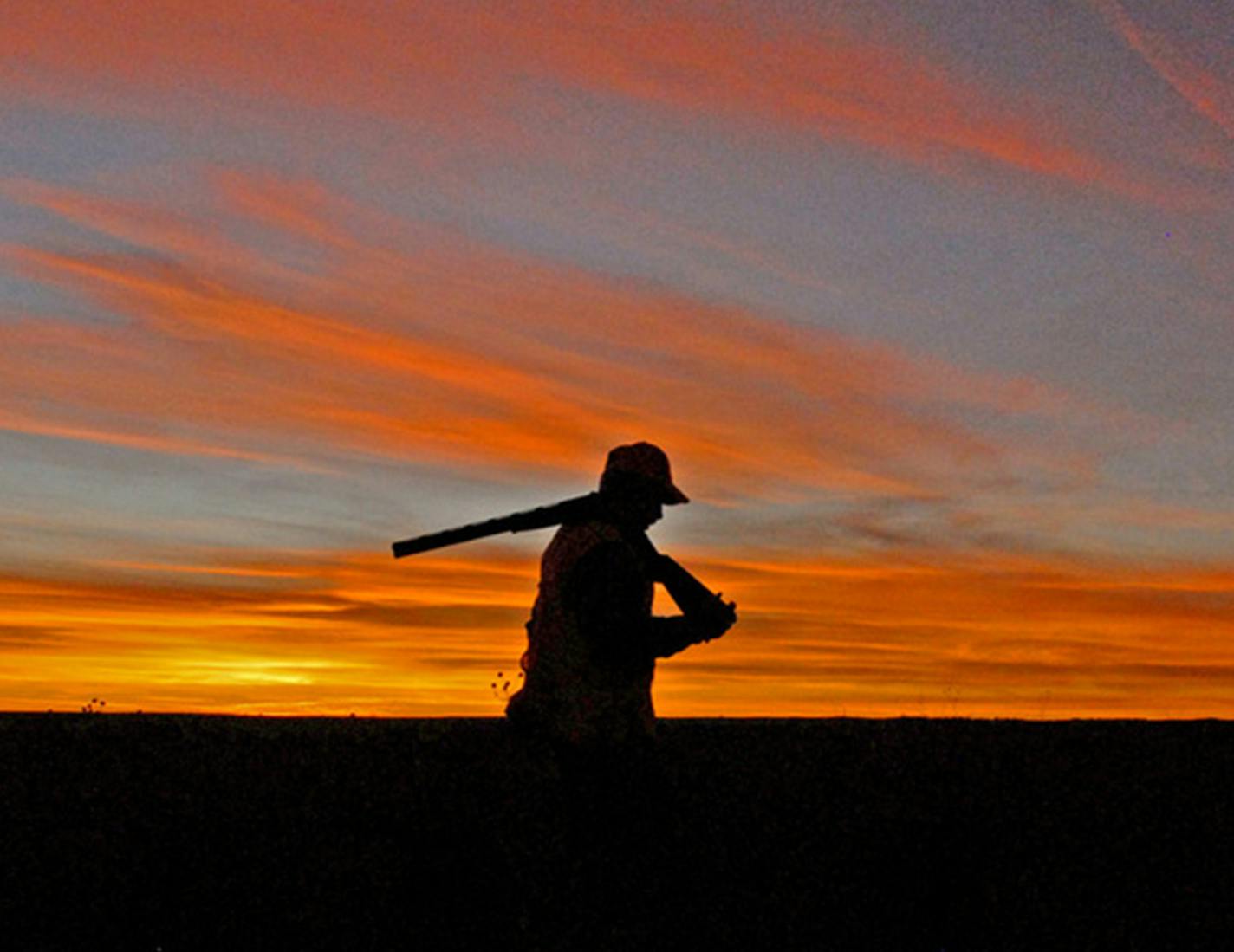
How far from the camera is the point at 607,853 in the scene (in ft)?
27.0

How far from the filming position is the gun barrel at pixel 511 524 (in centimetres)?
800

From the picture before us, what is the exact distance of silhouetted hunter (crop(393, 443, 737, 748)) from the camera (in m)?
7.57

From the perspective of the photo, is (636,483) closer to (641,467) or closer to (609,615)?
(641,467)

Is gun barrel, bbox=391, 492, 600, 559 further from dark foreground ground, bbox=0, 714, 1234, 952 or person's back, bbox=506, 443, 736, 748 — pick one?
dark foreground ground, bbox=0, 714, 1234, 952

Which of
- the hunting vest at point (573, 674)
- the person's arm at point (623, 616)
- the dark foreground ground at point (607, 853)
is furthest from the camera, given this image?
the dark foreground ground at point (607, 853)

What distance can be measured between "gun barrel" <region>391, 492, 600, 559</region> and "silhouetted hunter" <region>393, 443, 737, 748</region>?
1 centimetres

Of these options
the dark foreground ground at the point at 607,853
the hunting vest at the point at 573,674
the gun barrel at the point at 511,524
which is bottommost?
the dark foreground ground at the point at 607,853

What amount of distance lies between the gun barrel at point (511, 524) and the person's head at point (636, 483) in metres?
0.13

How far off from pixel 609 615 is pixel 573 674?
1.56 ft

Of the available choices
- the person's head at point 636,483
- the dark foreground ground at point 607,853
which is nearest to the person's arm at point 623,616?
the person's head at point 636,483

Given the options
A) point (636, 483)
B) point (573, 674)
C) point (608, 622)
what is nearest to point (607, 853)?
point (573, 674)

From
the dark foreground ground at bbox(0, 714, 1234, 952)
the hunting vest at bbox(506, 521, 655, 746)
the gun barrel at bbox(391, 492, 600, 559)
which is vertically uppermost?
the gun barrel at bbox(391, 492, 600, 559)

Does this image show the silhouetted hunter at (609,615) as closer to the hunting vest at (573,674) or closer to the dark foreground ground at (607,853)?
the hunting vest at (573,674)

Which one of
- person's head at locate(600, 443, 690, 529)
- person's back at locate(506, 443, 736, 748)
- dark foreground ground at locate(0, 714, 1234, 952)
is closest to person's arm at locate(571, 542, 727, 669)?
person's back at locate(506, 443, 736, 748)
